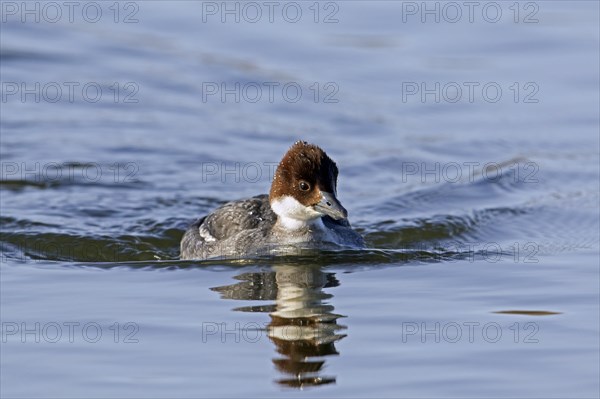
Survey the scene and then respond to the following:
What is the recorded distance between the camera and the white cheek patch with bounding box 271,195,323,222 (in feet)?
48.1

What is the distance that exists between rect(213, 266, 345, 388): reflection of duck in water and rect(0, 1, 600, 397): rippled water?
0.04m

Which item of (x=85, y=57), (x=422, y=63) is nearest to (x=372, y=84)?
(x=422, y=63)

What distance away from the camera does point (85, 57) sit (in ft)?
78.1

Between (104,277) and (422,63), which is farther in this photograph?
(422,63)

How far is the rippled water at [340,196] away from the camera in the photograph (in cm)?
1112

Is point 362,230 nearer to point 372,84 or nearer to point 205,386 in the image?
point 372,84

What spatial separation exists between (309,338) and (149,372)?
68.7 inches
